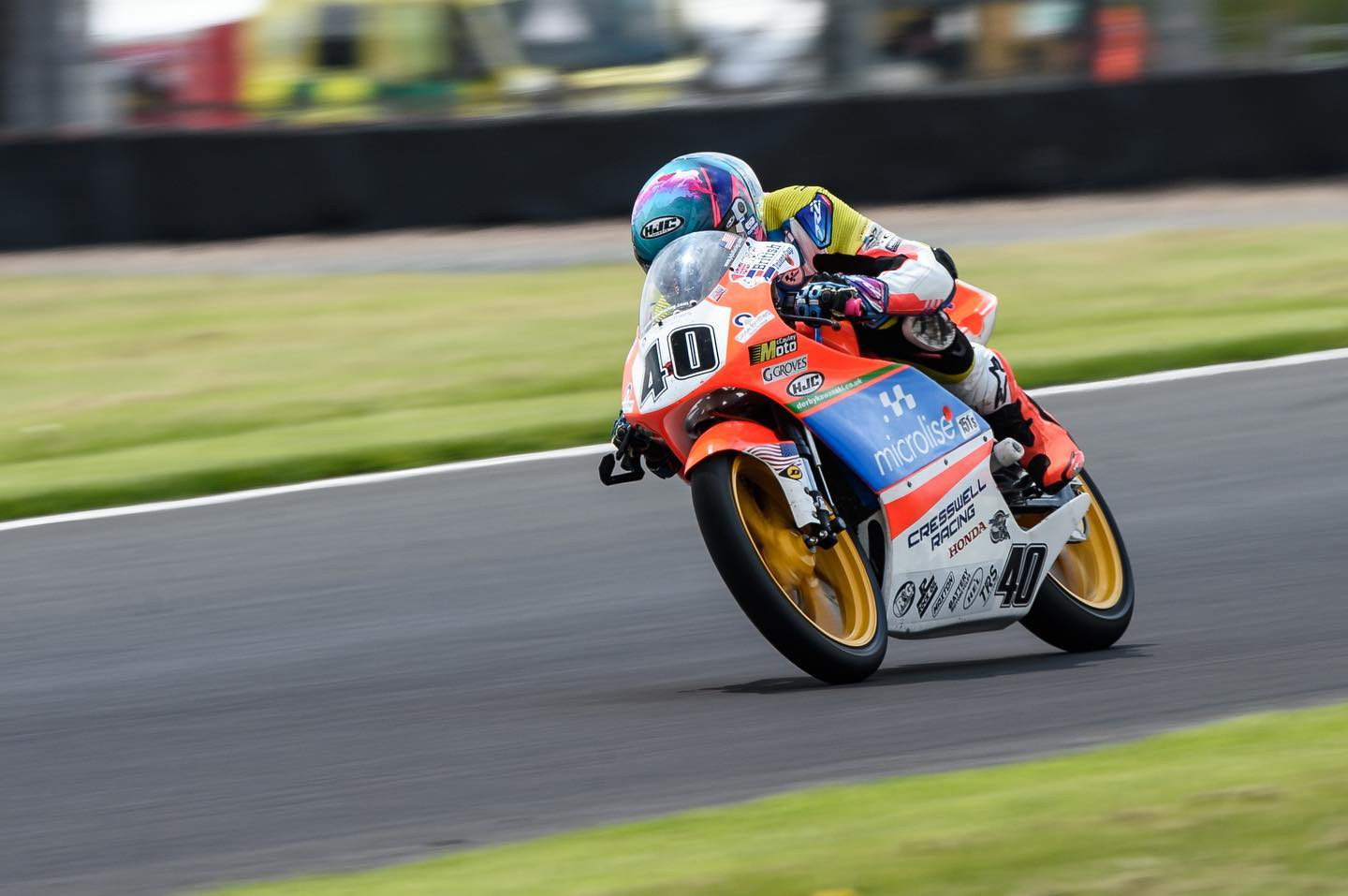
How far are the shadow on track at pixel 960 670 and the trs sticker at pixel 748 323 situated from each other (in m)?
0.97

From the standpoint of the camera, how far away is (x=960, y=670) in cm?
587

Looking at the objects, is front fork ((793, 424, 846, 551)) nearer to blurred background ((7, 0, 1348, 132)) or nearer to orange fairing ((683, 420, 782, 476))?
orange fairing ((683, 420, 782, 476))

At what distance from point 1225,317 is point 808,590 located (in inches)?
284

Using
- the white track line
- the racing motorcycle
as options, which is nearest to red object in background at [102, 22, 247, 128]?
the white track line

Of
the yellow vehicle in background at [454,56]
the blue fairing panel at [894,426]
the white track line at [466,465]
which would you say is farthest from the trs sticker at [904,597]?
the yellow vehicle in background at [454,56]

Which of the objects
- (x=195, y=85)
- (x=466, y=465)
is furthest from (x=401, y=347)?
(x=195, y=85)

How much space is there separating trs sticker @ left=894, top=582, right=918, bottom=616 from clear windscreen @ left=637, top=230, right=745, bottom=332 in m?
0.95

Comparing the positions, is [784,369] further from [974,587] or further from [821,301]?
[974,587]

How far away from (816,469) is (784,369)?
10.7 inches

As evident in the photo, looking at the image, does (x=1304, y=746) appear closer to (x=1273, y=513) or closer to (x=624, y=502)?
(x=1273, y=513)

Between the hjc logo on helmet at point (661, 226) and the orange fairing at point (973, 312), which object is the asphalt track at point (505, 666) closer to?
the orange fairing at point (973, 312)

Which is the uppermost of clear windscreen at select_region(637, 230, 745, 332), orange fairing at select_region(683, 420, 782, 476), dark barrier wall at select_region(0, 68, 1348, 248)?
clear windscreen at select_region(637, 230, 745, 332)

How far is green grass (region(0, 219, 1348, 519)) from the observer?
988cm

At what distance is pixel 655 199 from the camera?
18.2 ft
